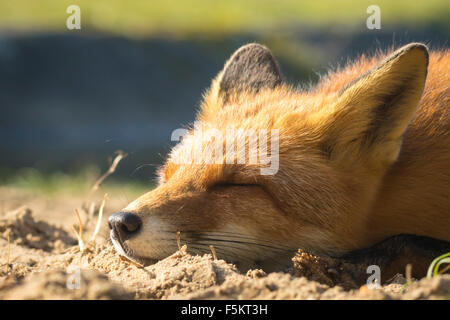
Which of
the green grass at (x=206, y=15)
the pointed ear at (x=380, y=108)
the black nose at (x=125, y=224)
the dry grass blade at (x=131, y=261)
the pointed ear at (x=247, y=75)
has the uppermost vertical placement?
the green grass at (x=206, y=15)

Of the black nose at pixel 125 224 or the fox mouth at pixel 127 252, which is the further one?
the fox mouth at pixel 127 252

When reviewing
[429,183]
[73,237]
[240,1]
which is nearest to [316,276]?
[429,183]

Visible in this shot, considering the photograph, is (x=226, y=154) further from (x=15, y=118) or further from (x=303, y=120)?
(x=15, y=118)

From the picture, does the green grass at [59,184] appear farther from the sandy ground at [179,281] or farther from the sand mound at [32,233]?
the sandy ground at [179,281]

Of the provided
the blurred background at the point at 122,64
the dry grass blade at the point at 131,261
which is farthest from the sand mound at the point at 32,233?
the blurred background at the point at 122,64

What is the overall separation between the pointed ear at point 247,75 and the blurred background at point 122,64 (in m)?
9.46

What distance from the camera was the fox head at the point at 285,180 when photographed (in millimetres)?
3711

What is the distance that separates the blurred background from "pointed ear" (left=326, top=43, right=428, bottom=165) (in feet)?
36.9

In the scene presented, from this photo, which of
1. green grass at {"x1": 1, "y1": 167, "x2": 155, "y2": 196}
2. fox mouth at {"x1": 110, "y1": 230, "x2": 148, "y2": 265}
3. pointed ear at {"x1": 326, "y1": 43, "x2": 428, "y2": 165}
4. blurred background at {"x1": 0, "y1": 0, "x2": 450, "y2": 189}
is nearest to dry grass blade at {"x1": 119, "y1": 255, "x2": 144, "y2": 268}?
fox mouth at {"x1": 110, "y1": 230, "x2": 148, "y2": 265}

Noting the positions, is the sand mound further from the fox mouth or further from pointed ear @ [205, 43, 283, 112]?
pointed ear @ [205, 43, 283, 112]

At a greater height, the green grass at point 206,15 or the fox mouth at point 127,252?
the green grass at point 206,15

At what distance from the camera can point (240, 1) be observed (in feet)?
124

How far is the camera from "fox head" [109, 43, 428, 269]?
371cm
